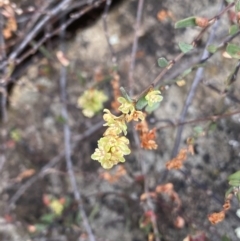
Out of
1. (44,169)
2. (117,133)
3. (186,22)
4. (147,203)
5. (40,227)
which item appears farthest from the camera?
(44,169)

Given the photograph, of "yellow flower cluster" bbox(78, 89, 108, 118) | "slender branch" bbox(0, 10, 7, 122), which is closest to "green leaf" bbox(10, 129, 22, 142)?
"slender branch" bbox(0, 10, 7, 122)

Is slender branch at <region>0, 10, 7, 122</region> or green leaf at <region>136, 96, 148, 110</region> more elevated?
slender branch at <region>0, 10, 7, 122</region>

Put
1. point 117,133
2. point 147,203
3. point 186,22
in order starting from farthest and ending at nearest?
point 147,203, point 186,22, point 117,133

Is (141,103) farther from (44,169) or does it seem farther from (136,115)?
(44,169)

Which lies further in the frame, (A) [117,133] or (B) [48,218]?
(B) [48,218]

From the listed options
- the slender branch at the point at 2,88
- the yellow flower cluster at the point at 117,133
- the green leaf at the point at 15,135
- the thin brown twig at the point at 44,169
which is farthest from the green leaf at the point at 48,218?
the yellow flower cluster at the point at 117,133

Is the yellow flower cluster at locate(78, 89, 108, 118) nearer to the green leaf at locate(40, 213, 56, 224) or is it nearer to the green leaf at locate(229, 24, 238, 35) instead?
the green leaf at locate(40, 213, 56, 224)

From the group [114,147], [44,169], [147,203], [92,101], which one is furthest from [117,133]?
[44,169]

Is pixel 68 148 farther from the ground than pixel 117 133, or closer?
farther from the ground
